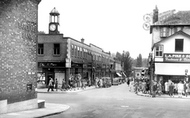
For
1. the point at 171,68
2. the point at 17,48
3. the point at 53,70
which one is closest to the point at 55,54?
the point at 53,70

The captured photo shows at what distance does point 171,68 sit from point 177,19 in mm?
12877

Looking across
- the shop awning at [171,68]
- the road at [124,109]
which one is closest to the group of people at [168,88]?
the shop awning at [171,68]

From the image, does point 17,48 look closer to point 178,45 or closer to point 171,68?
point 171,68

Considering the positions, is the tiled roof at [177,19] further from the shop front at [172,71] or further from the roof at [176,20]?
the shop front at [172,71]

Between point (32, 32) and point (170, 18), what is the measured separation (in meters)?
30.1

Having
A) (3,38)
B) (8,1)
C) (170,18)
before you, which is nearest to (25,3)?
(8,1)

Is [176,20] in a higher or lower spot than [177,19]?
lower

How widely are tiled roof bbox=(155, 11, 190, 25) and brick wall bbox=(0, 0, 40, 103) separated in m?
28.5

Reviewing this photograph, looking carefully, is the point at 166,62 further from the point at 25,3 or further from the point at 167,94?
the point at 25,3

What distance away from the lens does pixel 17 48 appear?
15.4 m

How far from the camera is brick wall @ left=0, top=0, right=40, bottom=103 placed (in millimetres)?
14297

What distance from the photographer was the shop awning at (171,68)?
31478 millimetres

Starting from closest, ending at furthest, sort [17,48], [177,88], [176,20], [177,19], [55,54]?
[17,48] → [177,88] → [55,54] → [176,20] → [177,19]

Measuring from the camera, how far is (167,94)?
101 ft
